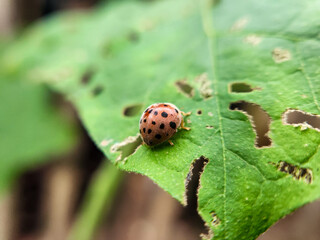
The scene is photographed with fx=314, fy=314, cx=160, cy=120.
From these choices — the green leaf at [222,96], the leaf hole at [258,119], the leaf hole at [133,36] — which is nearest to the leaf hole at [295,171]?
the green leaf at [222,96]

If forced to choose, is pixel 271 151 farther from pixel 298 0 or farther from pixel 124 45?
pixel 124 45

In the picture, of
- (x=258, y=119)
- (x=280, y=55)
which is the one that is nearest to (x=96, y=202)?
(x=258, y=119)

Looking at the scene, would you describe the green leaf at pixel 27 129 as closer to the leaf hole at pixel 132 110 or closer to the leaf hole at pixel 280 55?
the leaf hole at pixel 132 110

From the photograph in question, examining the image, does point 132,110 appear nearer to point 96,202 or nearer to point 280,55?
point 280,55

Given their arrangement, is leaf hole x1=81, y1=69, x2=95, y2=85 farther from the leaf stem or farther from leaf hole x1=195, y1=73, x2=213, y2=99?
leaf hole x1=195, y1=73, x2=213, y2=99

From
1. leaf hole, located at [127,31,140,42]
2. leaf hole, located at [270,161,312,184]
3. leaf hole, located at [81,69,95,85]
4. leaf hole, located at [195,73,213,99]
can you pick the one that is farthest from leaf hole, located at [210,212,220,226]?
leaf hole, located at [127,31,140,42]
